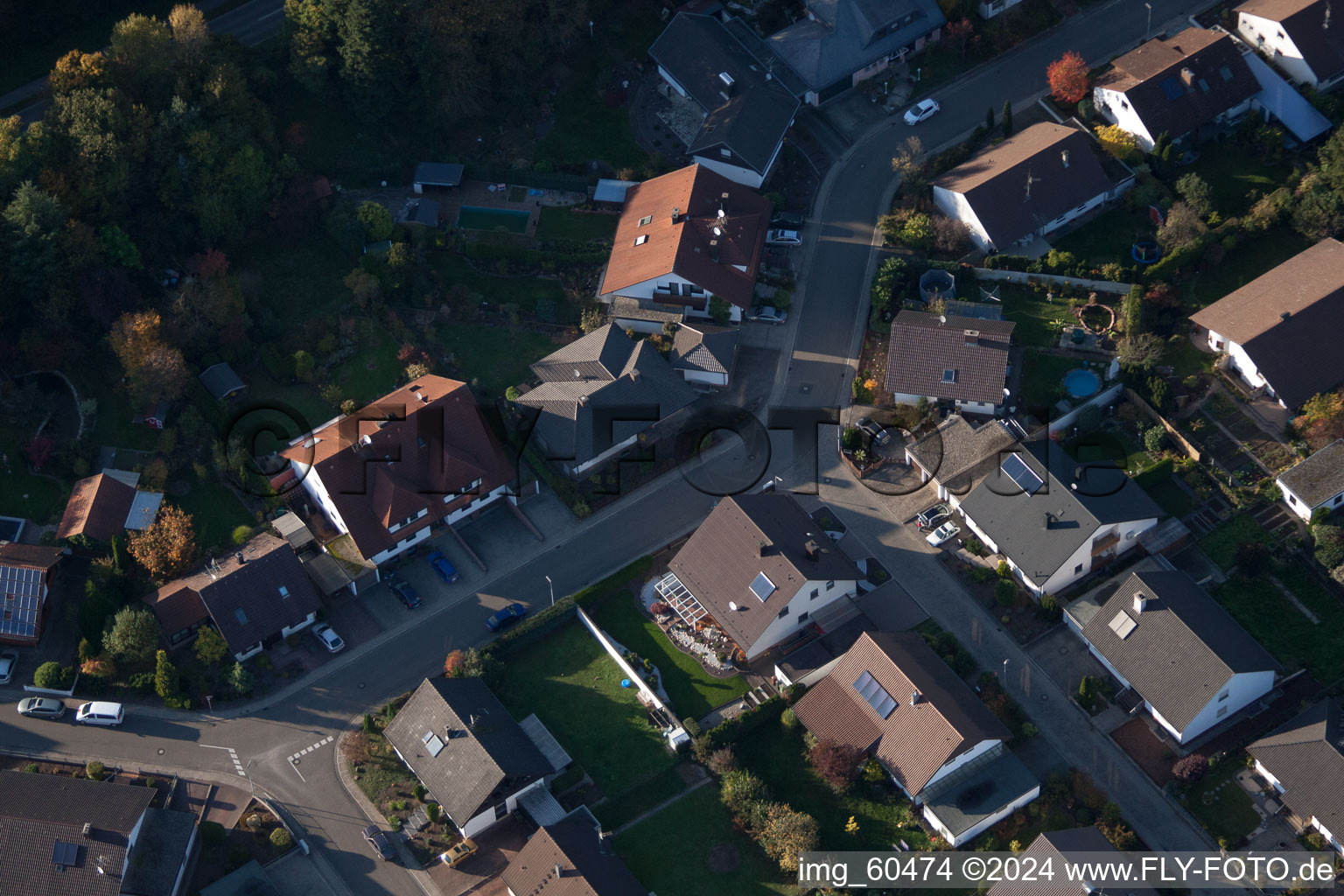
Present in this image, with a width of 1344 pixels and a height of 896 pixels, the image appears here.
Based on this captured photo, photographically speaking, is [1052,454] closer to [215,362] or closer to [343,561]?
[343,561]

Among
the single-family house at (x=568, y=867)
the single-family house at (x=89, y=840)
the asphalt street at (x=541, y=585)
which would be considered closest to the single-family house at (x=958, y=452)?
the asphalt street at (x=541, y=585)

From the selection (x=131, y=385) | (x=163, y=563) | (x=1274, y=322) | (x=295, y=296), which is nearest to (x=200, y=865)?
(x=163, y=563)

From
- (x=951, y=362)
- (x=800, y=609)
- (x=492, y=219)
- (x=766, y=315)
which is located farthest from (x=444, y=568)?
(x=951, y=362)

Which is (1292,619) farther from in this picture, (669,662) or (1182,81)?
(1182,81)

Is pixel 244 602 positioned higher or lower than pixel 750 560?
higher

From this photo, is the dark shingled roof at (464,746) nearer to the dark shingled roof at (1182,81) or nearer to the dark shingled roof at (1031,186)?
the dark shingled roof at (1031,186)

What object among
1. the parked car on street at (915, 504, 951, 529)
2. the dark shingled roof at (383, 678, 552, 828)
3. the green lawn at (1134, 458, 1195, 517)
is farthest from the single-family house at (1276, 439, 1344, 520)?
the dark shingled roof at (383, 678, 552, 828)
